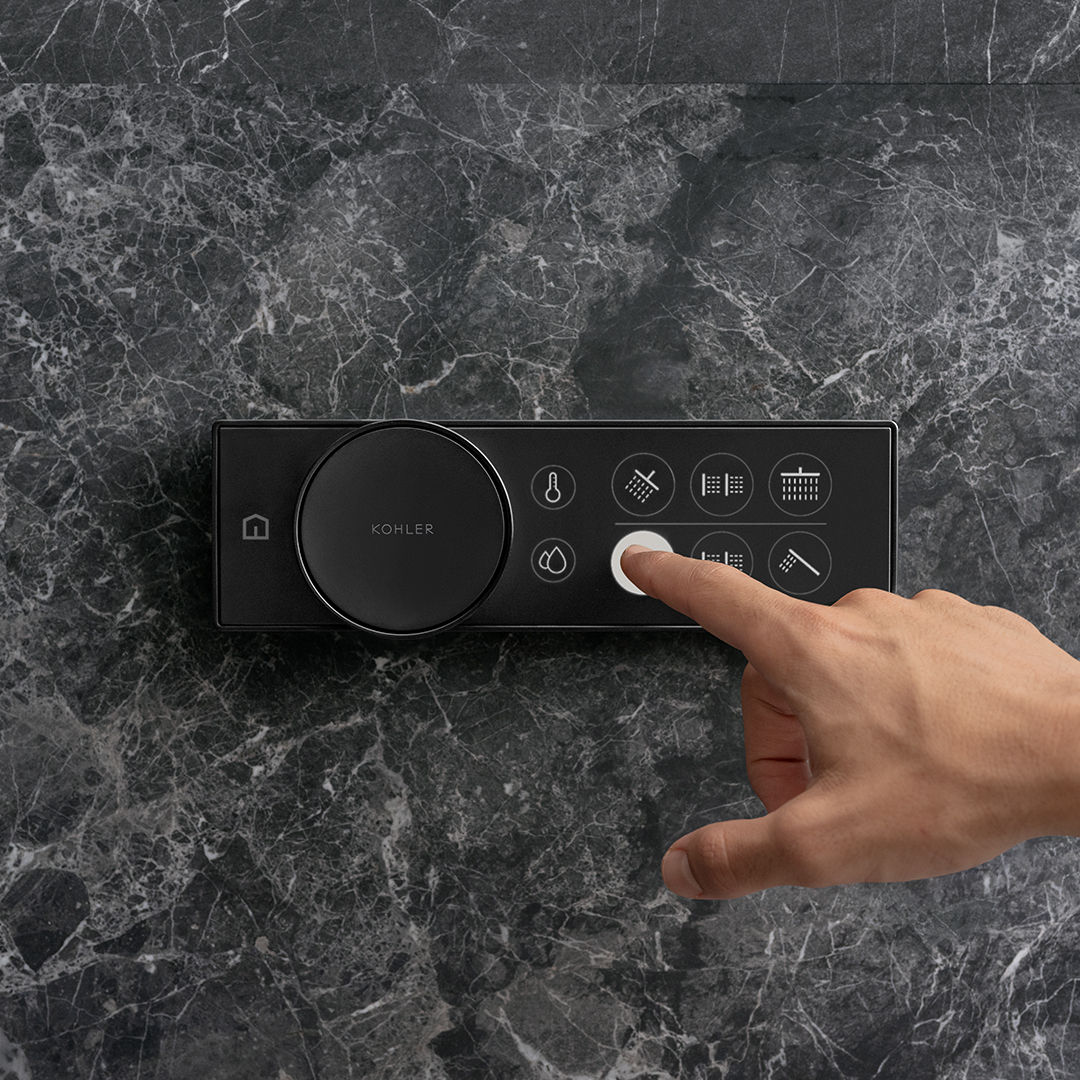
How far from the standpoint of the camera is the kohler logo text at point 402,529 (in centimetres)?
50

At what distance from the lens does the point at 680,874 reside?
401mm

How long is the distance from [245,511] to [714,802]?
319mm

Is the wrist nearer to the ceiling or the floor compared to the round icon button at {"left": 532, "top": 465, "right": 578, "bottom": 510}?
nearer to the floor

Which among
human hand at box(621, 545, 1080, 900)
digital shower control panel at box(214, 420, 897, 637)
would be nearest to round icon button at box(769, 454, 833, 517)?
digital shower control panel at box(214, 420, 897, 637)

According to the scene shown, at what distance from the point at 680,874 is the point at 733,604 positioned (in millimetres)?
121

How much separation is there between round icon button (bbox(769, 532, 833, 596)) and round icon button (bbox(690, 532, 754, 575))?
1 centimetres

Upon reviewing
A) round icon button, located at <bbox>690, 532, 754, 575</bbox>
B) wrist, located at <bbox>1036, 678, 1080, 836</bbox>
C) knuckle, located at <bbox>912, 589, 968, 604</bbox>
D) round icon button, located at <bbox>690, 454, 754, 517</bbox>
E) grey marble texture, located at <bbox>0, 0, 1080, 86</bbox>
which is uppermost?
grey marble texture, located at <bbox>0, 0, 1080, 86</bbox>

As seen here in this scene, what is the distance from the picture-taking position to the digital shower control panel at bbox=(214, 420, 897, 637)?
50 centimetres

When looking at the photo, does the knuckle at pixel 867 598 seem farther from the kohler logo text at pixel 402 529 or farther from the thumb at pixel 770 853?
the kohler logo text at pixel 402 529

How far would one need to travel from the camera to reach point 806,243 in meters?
0.55

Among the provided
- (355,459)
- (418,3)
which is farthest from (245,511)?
(418,3)

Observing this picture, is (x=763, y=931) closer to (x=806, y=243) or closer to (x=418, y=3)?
(x=806, y=243)

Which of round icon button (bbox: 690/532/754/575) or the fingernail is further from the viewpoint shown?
round icon button (bbox: 690/532/754/575)

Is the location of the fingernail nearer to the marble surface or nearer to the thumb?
the thumb
